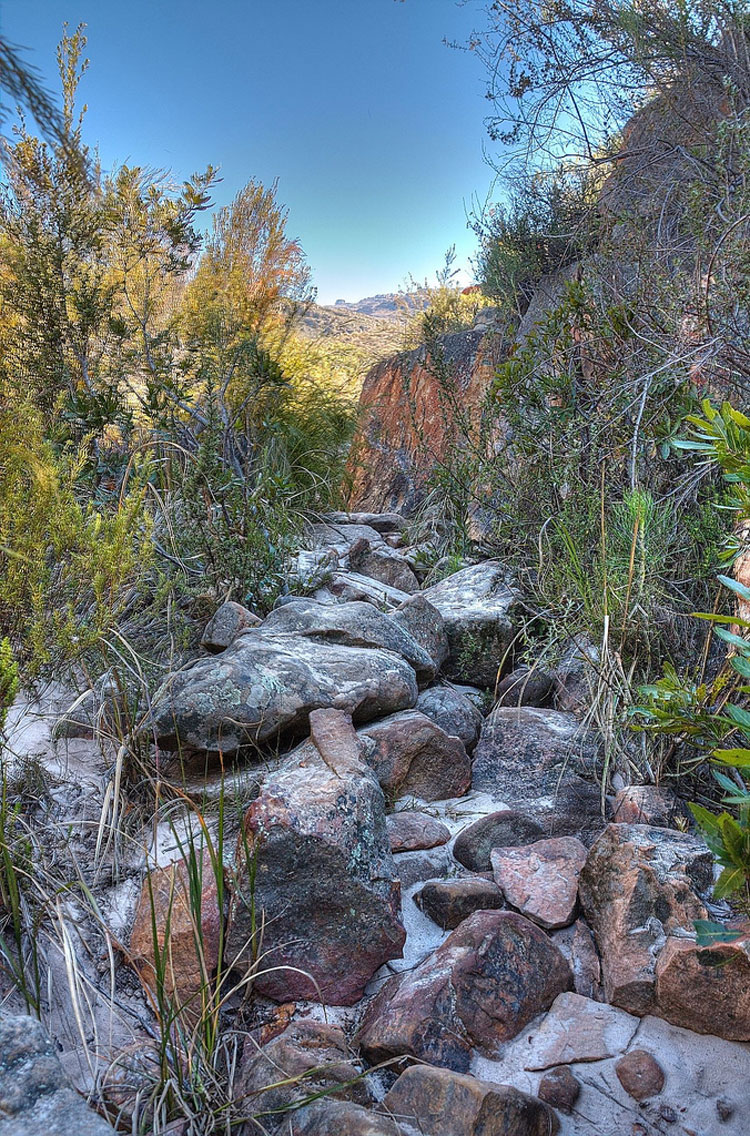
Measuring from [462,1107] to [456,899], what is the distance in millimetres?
565

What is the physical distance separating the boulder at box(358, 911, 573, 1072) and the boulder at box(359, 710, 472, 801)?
0.67 m

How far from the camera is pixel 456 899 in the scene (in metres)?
1.79

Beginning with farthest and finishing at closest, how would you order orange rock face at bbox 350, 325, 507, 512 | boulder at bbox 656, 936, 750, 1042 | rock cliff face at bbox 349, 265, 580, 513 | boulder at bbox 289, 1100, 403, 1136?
orange rock face at bbox 350, 325, 507, 512, rock cliff face at bbox 349, 265, 580, 513, boulder at bbox 656, 936, 750, 1042, boulder at bbox 289, 1100, 403, 1136

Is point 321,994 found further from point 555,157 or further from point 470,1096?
point 555,157

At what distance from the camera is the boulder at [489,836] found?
2029 mm

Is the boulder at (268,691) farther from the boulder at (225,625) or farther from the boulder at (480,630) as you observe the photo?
the boulder at (480,630)

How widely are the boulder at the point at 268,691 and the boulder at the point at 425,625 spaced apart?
0.46 m

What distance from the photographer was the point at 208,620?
10.4ft

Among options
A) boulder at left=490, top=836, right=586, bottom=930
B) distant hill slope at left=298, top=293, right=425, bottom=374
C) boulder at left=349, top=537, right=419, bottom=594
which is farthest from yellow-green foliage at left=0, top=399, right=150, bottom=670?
distant hill slope at left=298, top=293, right=425, bottom=374

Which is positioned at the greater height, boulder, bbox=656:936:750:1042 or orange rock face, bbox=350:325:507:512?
orange rock face, bbox=350:325:507:512

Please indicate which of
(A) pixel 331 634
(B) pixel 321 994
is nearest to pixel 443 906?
(B) pixel 321 994

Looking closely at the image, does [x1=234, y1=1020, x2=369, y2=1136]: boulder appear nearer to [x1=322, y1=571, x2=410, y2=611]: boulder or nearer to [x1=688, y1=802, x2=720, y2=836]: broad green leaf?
[x1=688, y1=802, x2=720, y2=836]: broad green leaf

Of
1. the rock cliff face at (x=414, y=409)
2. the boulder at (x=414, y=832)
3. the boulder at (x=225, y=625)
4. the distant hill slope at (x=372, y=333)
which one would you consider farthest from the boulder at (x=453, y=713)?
the distant hill slope at (x=372, y=333)

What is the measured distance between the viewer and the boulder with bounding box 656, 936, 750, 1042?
1.41 metres
